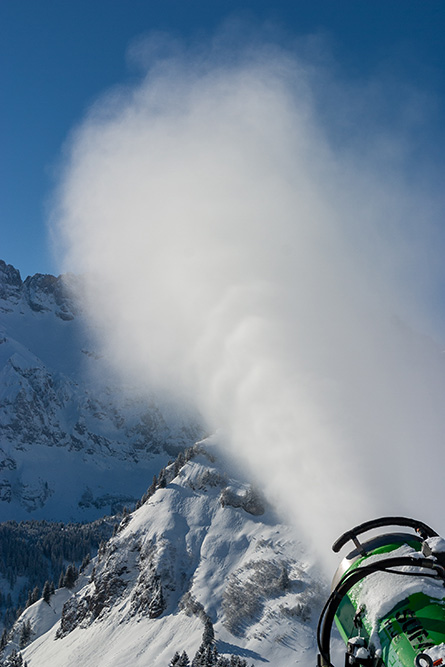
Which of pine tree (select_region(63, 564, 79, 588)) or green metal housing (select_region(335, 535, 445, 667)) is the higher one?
green metal housing (select_region(335, 535, 445, 667))

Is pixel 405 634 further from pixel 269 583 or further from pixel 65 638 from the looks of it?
pixel 65 638

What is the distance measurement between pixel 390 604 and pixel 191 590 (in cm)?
7763

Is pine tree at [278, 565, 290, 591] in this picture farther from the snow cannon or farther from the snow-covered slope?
the snow cannon

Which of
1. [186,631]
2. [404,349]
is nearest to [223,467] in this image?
[186,631]

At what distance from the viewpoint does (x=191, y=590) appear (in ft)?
242

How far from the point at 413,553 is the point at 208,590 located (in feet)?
247

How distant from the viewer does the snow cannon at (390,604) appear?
530cm

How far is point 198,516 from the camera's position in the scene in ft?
285

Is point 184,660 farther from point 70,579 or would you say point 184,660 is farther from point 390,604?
point 390,604

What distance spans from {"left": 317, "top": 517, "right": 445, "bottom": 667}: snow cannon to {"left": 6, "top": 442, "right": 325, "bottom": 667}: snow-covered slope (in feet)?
198

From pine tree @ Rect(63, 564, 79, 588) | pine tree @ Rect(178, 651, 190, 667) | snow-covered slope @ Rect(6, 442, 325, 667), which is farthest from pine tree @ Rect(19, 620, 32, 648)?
pine tree @ Rect(178, 651, 190, 667)

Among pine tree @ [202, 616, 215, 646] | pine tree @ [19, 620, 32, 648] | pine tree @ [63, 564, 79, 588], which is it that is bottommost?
pine tree @ [19, 620, 32, 648]

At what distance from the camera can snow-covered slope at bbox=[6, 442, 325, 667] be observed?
205 ft

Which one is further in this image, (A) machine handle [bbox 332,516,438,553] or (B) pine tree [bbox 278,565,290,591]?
(B) pine tree [bbox 278,565,290,591]
